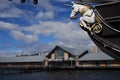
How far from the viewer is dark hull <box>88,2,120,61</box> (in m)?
9.38

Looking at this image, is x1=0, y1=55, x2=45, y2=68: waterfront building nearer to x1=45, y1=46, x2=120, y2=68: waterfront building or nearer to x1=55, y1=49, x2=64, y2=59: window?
x1=45, y1=46, x2=120, y2=68: waterfront building

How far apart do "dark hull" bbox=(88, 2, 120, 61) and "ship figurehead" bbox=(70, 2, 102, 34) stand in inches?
7.4

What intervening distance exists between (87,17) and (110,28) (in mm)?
930

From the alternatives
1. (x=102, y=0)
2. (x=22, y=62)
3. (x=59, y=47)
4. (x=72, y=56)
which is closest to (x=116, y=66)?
(x=72, y=56)

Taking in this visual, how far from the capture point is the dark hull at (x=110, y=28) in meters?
9.38

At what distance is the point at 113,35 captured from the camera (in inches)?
378

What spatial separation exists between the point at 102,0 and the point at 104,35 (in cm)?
141

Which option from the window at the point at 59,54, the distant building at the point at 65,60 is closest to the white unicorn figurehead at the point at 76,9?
the distant building at the point at 65,60

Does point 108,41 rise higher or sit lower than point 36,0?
lower

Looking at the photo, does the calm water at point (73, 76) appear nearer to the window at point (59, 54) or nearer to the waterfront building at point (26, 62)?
the window at point (59, 54)

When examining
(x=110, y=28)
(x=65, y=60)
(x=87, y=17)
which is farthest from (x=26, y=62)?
(x=110, y=28)

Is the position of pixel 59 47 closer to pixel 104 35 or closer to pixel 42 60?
pixel 42 60

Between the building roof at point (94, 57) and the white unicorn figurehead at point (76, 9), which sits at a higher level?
the white unicorn figurehead at point (76, 9)

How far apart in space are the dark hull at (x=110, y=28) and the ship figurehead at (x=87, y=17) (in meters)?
0.19
